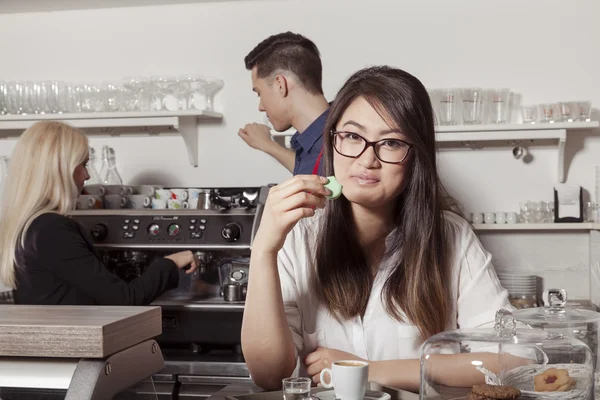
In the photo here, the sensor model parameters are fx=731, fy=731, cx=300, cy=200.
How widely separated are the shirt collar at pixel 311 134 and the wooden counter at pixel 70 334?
4.47 feet

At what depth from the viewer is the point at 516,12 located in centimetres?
336

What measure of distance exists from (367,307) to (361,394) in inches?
18.2

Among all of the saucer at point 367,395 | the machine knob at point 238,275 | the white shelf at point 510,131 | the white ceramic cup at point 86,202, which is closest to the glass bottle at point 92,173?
the white ceramic cup at point 86,202

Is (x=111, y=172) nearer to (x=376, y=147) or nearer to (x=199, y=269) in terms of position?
(x=199, y=269)

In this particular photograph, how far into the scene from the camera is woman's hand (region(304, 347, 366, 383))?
1467 mm

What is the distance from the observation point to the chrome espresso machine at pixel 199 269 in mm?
2943

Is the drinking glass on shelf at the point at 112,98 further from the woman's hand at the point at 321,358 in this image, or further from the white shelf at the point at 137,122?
the woman's hand at the point at 321,358

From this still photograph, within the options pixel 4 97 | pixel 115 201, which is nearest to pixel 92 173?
pixel 115 201

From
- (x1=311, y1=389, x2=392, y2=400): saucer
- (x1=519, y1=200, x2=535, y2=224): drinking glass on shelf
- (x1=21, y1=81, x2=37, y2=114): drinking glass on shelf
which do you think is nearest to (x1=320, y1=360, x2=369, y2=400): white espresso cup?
(x1=311, y1=389, x2=392, y2=400): saucer

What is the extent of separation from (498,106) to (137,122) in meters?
1.61

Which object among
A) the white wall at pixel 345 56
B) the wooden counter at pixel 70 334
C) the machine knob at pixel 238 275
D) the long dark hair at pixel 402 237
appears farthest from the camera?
the white wall at pixel 345 56

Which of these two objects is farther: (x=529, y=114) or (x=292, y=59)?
(x=529, y=114)

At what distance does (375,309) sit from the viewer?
1583 mm

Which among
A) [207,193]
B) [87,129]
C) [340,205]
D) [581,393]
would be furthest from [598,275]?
[87,129]
